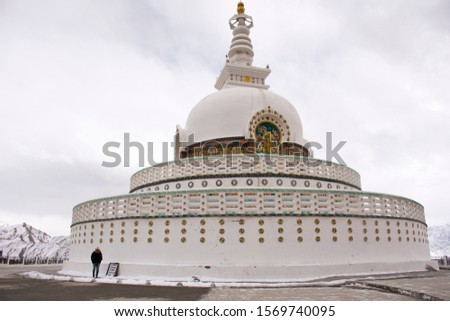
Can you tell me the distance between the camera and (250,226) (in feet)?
47.8

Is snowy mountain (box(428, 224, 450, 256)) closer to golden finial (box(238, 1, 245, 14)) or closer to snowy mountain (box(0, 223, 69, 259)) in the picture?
golden finial (box(238, 1, 245, 14))

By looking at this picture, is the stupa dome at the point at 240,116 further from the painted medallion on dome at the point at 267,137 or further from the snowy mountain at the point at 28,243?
the snowy mountain at the point at 28,243

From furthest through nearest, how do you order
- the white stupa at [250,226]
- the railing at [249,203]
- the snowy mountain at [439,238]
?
the snowy mountain at [439,238], the railing at [249,203], the white stupa at [250,226]

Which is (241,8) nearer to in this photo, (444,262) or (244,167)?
(244,167)

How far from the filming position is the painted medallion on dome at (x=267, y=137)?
21763mm

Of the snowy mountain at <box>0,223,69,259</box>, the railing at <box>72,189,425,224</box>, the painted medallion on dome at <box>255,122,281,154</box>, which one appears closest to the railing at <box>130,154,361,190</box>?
→ the painted medallion on dome at <box>255,122,281,154</box>

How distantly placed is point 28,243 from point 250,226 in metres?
63.3

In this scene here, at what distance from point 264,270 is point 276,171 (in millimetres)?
6138

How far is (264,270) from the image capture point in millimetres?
13789

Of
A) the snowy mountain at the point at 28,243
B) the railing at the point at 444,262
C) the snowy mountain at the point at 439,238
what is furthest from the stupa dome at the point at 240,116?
the snowy mountain at the point at 439,238

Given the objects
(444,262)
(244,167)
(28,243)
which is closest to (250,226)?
(244,167)

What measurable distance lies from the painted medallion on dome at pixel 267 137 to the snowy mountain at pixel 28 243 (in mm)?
39257

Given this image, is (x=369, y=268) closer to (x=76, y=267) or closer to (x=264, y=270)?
(x=264, y=270)

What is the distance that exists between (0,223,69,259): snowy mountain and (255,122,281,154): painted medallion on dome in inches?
1546
